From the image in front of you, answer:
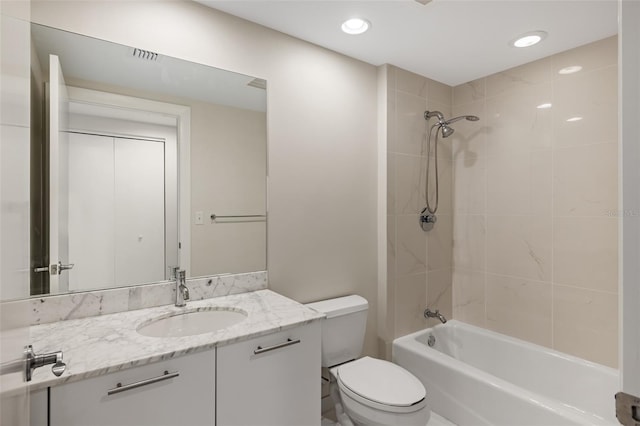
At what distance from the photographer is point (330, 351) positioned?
1994mm

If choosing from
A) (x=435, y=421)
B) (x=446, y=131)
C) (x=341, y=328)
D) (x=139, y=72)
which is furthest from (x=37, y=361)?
(x=446, y=131)

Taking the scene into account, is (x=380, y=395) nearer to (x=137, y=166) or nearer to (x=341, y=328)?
(x=341, y=328)

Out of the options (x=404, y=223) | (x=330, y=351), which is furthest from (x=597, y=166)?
(x=330, y=351)

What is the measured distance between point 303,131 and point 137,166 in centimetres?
93

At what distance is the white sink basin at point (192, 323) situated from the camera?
146 cm

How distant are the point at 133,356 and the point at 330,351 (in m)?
1.20

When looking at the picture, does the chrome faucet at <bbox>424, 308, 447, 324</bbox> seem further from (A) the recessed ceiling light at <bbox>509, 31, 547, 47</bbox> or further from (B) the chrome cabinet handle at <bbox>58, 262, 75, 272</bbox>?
(B) the chrome cabinet handle at <bbox>58, 262, 75, 272</bbox>

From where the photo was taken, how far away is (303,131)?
2047 millimetres

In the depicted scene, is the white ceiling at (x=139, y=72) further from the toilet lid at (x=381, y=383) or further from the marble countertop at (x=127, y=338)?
the toilet lid at (x=381, y=383)

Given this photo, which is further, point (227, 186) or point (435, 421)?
point (435, 421)

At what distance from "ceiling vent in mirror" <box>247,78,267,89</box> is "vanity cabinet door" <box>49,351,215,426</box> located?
1.39 m

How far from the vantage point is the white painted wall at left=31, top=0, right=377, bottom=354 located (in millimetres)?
1601

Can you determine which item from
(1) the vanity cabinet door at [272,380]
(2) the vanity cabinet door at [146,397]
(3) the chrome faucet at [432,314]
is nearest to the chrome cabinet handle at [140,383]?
(2) the vanity cabinet door at [146,397]
